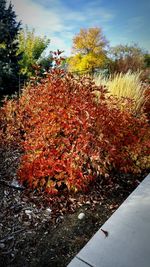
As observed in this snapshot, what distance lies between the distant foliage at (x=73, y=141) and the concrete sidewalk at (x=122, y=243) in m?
0.67

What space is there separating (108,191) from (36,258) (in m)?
1.49

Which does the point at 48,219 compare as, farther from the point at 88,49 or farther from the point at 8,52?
the point at 88,49

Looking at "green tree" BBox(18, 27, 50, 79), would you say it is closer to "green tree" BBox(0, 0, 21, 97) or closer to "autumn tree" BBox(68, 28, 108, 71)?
"green tree" BBox(0, 0, 21, 97)

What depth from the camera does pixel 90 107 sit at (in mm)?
3402

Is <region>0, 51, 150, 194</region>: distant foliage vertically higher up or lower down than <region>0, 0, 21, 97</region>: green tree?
lower down

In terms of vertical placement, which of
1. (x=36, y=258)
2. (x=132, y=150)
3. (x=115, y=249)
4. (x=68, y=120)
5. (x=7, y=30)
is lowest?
(x=36, y=258)

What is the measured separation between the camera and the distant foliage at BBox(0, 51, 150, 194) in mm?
3205

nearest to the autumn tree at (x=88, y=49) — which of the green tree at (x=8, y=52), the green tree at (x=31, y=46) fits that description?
the green tree at (x=31, y=46)

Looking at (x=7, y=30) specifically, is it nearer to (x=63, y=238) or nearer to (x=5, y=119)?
(x=5, y=119)

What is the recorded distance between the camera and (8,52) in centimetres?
948

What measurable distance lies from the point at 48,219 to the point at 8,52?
7.93m

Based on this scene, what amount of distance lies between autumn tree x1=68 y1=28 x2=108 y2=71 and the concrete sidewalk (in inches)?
1046

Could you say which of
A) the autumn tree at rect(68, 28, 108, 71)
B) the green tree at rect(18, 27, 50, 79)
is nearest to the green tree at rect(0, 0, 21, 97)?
the green tree at rect(18, 27, 50, 79)

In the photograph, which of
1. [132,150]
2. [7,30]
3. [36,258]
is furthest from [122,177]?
[7,30]
